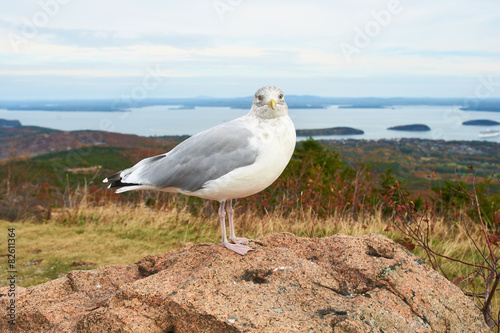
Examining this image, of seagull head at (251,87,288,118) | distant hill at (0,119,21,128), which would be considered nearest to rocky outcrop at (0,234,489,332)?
seagull head at (251,87,288,118)

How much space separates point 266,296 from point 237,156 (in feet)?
5.39

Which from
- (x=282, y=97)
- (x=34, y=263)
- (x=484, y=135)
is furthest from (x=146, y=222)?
(x=484, y=135)

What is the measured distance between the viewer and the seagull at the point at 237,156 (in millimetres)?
4785

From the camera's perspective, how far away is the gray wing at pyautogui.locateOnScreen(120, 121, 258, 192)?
482cm

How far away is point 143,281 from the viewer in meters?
4.23

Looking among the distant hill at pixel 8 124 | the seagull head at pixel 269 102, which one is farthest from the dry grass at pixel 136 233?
the distant hill at pixel 8 124

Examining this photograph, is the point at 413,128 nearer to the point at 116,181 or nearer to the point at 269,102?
the point at 269,102

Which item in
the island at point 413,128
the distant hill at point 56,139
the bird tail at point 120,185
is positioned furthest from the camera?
the island at point 413,128

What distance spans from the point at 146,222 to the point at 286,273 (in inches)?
283

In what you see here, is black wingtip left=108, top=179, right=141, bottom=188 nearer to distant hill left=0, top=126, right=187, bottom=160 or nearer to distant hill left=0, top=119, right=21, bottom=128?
distant hill left=0, top=126, right=187, bottom=160

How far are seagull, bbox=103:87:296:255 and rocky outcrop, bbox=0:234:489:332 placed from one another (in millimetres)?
689

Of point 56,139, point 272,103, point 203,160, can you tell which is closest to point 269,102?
point 272,103

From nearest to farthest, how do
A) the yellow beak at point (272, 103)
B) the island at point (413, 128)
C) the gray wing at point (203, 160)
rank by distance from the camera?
the yellow beak at point (272, 103) → the gray wing at point (203, 160) → the island at point (413, 128)

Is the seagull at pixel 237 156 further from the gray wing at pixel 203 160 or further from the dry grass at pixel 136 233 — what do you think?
the dry grass at pixel 136 233
